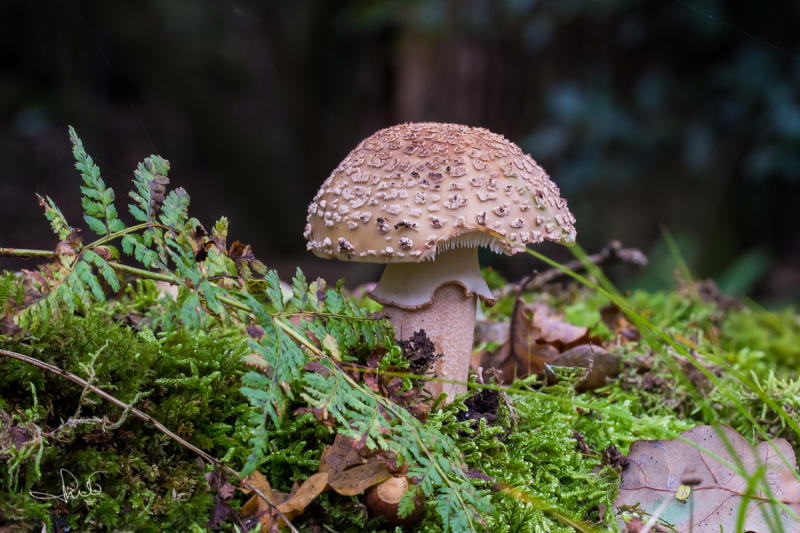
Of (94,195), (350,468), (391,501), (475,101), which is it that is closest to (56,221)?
(94,195)

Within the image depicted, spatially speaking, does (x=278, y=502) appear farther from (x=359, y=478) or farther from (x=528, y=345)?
(x=528, y=345)

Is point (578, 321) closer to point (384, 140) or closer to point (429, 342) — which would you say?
point (429, 342)

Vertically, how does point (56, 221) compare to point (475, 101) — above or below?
below

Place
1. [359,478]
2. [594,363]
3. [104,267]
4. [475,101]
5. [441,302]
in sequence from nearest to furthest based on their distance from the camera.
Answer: [104,267] < [359,478] < [441,302] < [594,363] < [475,101]

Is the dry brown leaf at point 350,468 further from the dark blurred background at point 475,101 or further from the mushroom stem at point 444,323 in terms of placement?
the dark blurred background at point 475,101

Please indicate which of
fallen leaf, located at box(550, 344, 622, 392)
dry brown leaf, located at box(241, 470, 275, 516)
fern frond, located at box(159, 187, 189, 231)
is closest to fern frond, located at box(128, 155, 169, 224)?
fern frond, located at box(159, 187, 189, 231)

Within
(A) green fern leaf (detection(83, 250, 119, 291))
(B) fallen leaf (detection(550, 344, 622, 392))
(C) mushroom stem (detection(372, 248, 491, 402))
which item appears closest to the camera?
(A) green fern leaf (detection(83, 250, 119, 291))

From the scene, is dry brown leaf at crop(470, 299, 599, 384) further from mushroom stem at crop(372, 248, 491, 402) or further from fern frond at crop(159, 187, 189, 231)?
fern frond at crop(159, 187, 189, 231)

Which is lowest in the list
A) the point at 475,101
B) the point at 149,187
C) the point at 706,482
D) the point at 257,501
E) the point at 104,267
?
the point at 257,501
